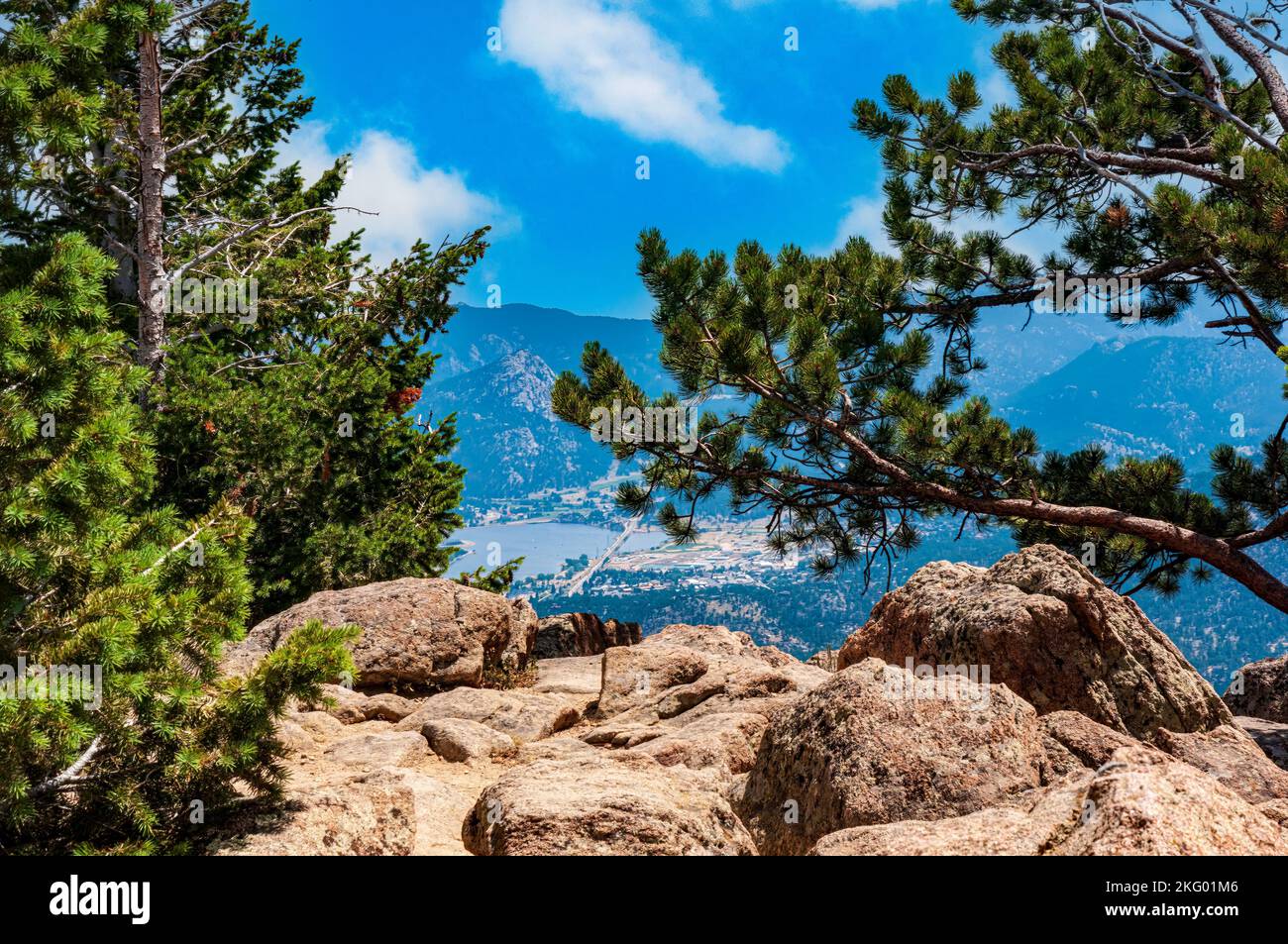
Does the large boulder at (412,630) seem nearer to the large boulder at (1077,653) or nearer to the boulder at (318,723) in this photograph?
the boulder at (318,723)

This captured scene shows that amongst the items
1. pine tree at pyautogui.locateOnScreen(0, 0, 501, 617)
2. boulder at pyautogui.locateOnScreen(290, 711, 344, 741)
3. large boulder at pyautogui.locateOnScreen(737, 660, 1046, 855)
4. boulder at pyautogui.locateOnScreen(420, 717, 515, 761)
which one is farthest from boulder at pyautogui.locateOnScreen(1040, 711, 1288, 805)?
pine tree at pyautogui.locateOnScreen(0, 0, 501, 617)

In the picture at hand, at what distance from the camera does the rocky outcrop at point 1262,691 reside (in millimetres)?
10336

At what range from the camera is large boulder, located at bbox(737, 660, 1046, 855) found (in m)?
4.90

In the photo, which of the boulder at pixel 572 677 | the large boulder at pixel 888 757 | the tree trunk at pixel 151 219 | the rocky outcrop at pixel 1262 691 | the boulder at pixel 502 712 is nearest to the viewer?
the large boulder at pixel 888 757

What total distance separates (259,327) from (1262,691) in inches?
690

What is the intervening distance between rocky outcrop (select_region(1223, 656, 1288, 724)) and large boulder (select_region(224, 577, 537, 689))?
885cm

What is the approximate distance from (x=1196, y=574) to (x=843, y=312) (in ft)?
22.1

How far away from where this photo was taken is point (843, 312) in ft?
41.3

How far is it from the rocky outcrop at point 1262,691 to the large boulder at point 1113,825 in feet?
26.3

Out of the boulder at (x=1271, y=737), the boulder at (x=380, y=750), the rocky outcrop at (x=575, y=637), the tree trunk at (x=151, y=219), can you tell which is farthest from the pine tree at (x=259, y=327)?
the boulder at (x=1271, y=737)

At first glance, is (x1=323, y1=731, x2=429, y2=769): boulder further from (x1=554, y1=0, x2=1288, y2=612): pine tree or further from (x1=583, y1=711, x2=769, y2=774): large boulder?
(x1=554, y1=0, x2=1288, y2=612): pine tree

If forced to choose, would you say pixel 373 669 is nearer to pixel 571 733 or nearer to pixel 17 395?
pixel 571 733

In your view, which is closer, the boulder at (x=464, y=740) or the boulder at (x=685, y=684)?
the boulder at (x=464, y=740)
